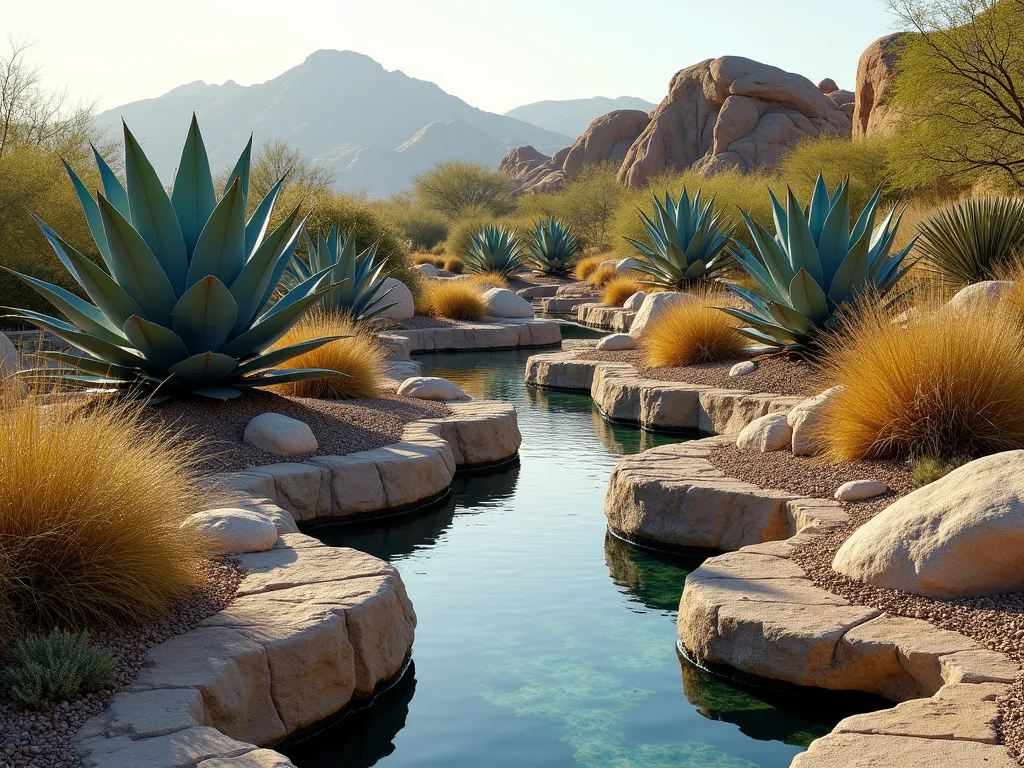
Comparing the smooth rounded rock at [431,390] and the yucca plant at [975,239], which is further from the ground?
the yucca plant at [975,239]

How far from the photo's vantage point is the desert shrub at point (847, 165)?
22.1 meters

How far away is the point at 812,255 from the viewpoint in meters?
8.45

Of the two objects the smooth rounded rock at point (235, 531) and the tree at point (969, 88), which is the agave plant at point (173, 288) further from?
the tree at point (969, 88)

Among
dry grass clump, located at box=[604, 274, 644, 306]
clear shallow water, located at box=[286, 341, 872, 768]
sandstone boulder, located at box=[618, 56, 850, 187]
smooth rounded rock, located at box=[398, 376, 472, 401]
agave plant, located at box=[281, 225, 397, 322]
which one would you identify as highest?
sandstone boulder, located at box=[618, 56, 850, 187]

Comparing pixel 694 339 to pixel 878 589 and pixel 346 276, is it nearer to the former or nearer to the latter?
pixel 346 276

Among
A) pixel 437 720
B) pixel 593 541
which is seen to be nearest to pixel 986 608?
pixel 437 720

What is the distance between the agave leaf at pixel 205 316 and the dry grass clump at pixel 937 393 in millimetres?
3743

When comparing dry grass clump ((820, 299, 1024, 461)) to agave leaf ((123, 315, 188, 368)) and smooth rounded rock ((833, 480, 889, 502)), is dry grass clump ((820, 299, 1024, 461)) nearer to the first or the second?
smooth rounded rock ((833, 480, 889, 502))

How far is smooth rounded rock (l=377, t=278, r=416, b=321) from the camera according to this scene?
15688 mm

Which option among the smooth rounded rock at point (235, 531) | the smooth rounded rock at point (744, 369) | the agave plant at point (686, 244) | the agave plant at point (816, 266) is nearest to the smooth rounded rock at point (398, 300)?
the agave plant at point (686, 244)

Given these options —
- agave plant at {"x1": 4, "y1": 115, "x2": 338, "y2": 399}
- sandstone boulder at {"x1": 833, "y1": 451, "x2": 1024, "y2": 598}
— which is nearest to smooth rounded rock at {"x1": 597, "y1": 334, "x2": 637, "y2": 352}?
agave plant at {"x1": 4, "y1": 115, "x2": 338, "y2": 399}

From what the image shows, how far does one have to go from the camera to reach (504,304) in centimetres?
1745

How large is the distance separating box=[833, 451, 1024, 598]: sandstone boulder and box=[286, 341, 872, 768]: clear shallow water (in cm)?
63

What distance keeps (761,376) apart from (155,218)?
5104mm
